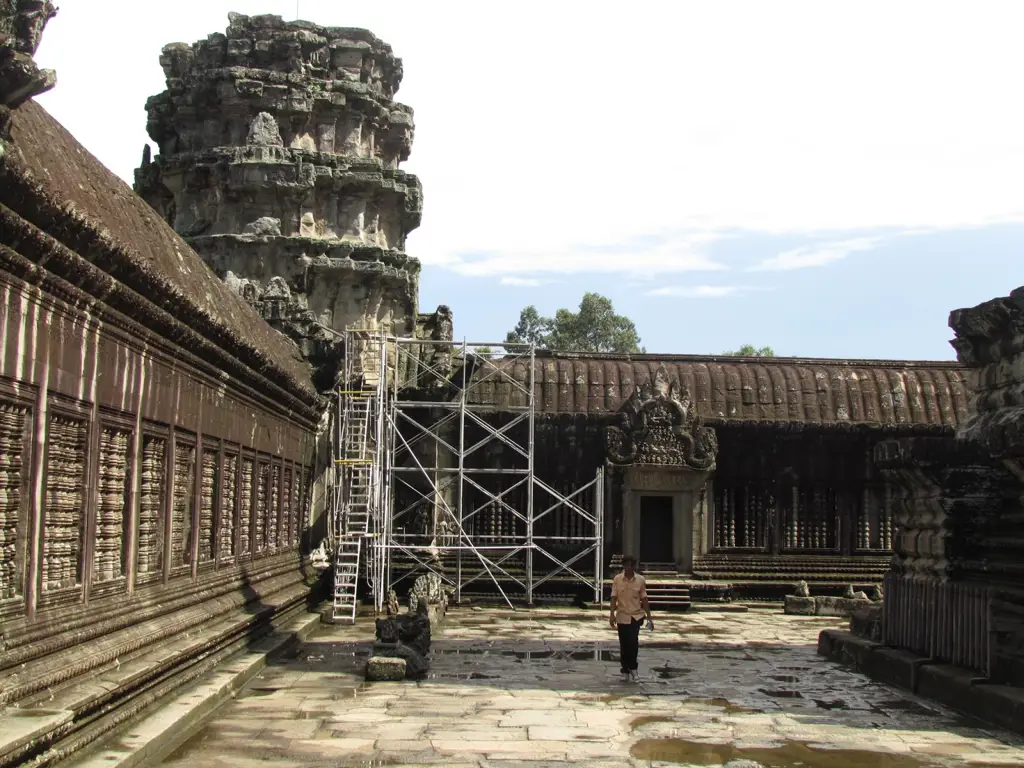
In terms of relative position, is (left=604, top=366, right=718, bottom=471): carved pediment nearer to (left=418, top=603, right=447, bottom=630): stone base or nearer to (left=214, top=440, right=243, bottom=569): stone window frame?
(left=418, top=603, right=447, bottom=630): stone base

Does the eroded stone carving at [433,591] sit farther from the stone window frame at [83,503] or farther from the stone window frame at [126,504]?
the stone window frame at [83,503]

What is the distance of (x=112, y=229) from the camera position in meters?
8.73

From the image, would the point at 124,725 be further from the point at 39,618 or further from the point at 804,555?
the point at 804,555

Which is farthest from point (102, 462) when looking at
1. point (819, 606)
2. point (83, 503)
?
point (819, 606)

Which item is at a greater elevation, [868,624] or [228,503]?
[228,503]

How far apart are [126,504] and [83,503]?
3.77ft

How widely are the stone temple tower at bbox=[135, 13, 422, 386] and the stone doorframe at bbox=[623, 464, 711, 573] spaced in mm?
6248

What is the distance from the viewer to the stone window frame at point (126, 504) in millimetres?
8375

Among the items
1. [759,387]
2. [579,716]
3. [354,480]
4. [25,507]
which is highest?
[759,387]

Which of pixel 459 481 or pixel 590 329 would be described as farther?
pixel 590 329

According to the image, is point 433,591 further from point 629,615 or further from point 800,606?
point 629,615

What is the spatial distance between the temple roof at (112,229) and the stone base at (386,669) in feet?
11.0

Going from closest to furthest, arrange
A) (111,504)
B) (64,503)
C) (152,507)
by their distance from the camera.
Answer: (64,503) → (111,504) → (152,507)

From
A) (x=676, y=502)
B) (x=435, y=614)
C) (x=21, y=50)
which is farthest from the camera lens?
(x=676, y=502)
